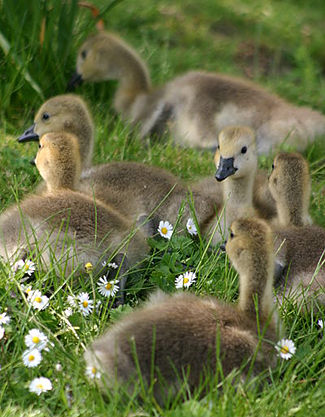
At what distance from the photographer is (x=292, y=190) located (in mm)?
3203

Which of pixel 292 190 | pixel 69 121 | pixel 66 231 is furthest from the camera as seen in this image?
pixel 69 121

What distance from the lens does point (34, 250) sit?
2.61m

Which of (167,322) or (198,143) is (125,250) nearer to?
(167,322)

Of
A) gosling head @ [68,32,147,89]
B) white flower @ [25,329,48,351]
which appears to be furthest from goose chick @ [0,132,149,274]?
gosling head @ [68,32,147,89]

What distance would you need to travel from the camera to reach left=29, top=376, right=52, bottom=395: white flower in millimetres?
2104

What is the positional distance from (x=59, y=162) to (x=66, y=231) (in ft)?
1.46

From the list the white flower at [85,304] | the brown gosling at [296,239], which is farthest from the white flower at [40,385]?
the brown gosling at [296,239]

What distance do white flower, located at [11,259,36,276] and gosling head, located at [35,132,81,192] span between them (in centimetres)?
46

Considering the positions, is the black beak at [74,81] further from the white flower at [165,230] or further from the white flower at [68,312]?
the white flower at [68,312]

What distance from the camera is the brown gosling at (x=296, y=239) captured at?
271 cm

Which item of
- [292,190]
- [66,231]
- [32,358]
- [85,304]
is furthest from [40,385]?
[292,190]

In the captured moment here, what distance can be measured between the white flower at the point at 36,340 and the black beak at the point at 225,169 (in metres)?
1.22

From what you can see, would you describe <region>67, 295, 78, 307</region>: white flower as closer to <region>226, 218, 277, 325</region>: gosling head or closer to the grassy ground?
the grassy ground

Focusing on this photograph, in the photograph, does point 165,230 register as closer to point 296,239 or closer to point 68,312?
point 296,239
